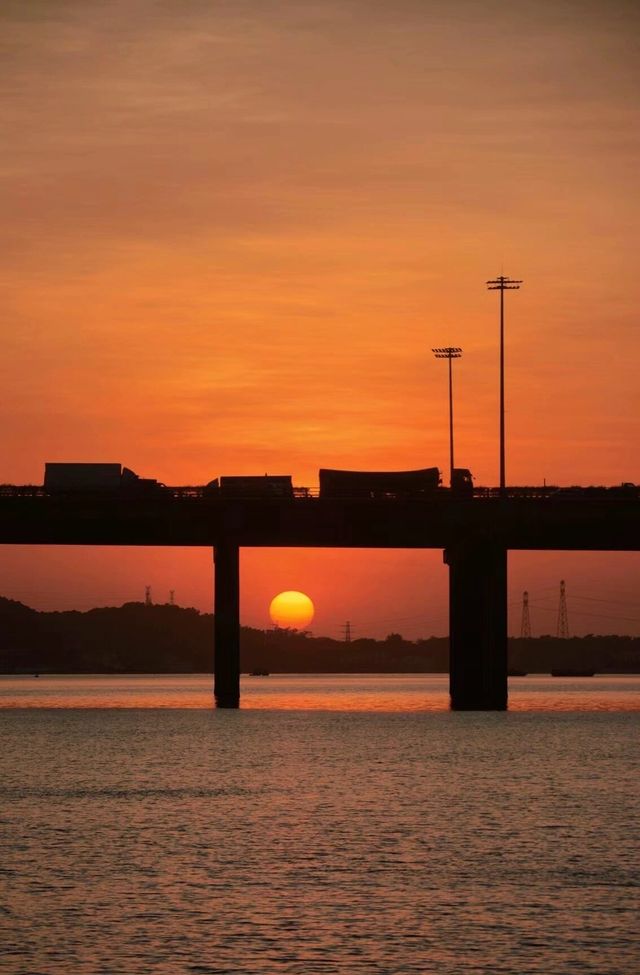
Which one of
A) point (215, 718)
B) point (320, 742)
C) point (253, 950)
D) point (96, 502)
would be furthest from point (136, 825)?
point (215, 718)

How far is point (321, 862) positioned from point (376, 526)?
86387 millimetres

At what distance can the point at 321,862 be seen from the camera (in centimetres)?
5559

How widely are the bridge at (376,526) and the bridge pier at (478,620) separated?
0.09m

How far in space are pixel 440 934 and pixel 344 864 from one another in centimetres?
1262

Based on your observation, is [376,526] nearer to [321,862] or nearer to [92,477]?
[92,477]

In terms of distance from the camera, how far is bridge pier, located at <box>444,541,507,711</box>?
142m

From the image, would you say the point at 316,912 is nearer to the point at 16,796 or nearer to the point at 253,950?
the point at 253,950

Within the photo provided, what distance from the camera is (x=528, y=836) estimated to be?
63.3 meters

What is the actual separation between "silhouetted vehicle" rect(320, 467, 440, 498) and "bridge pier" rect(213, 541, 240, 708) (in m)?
10.0

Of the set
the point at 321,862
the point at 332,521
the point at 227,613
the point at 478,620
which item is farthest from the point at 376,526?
the point at 321,862

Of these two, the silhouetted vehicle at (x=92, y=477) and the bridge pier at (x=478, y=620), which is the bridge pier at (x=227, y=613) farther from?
the bridge pier at (x=478, y=620)

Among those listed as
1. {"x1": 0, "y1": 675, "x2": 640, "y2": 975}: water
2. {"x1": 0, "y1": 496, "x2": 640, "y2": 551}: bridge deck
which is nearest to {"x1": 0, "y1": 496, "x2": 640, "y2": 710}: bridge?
{"x1": 0, "y1": 496, "x2": 640, "y2": 551}: bridge deck

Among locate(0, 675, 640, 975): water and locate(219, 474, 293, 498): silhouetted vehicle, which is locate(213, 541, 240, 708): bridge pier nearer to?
locate(219, 474, 293, 498): silhouetted vehicle

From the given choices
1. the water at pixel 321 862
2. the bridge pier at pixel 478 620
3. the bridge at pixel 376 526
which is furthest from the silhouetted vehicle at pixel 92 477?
the water at pixel 321 862
